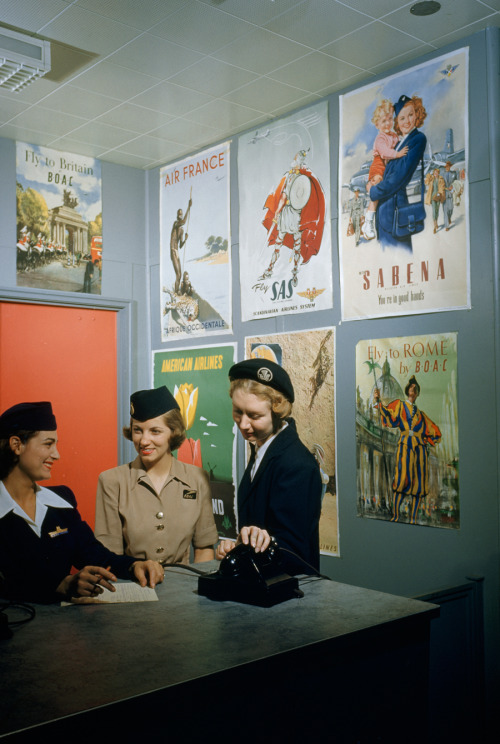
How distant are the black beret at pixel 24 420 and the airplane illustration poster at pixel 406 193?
1.73m

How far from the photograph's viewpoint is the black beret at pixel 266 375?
2.85m

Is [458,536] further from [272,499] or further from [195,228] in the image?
[195,228]

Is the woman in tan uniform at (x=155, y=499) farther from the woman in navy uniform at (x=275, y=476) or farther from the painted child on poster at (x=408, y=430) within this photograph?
the painted child on poster at (x=408, y=430)

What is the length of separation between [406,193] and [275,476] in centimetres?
158

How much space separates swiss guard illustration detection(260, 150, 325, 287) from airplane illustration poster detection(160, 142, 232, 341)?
408 millimetres

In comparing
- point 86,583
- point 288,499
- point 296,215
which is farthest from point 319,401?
point 86,583

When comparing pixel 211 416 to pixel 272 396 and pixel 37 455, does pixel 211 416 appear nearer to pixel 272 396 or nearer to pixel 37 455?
pixel 272 396

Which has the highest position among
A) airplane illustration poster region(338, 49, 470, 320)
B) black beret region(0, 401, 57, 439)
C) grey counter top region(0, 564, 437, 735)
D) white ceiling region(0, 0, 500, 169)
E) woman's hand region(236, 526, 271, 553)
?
white ceiling region(0, 0, 500, 169)

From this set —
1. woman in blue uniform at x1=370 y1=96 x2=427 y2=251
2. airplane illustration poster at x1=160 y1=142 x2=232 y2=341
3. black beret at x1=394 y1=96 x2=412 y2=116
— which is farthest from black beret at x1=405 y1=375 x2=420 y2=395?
airplane illustration poster at x1=160 y1=142 x2=232 y2=341

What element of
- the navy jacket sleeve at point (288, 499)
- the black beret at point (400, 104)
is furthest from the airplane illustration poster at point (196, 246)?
the navy jacket sleeve at point (288, 499)

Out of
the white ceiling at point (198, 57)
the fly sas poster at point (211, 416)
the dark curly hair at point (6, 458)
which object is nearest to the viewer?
the dark curly hair at point (6, 458)

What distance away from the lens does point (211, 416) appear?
4453 mm

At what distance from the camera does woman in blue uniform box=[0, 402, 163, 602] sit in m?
2.10

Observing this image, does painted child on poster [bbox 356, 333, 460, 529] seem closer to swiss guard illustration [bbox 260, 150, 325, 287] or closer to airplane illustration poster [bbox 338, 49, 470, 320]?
airplane illustration poster [bbox 338, 49, 470, 320]
